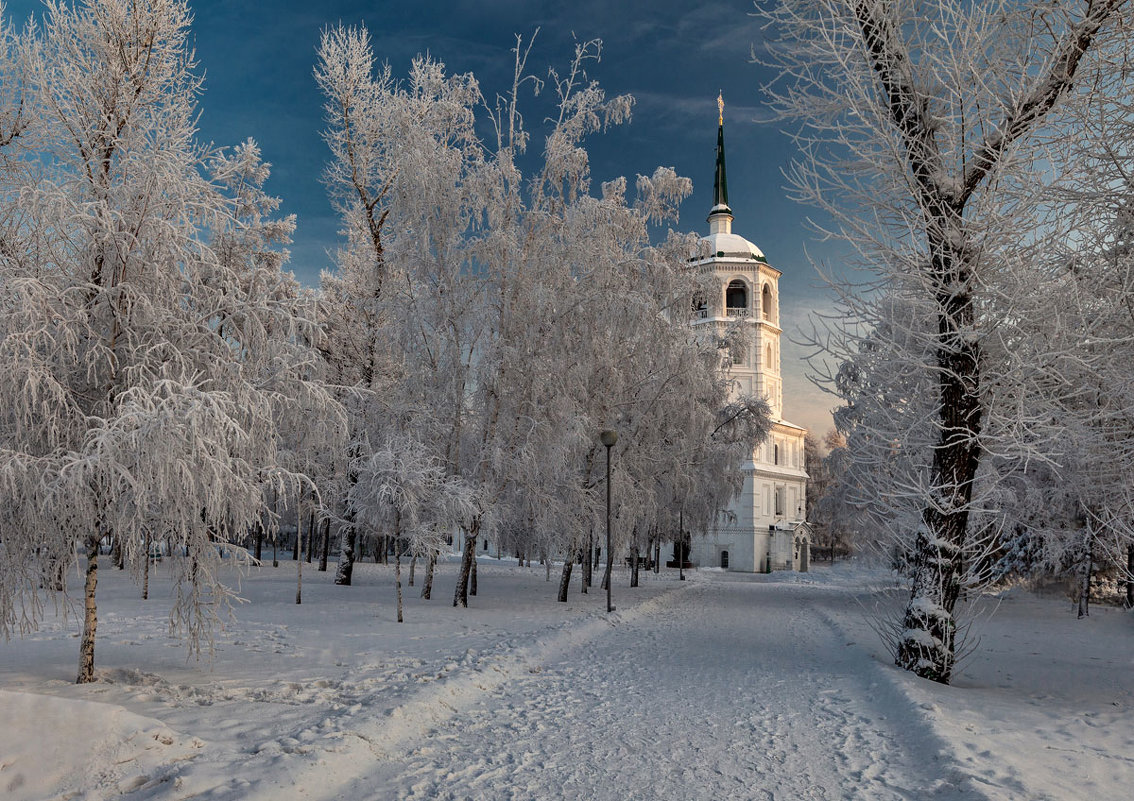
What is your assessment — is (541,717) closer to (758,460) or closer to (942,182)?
(942,182)

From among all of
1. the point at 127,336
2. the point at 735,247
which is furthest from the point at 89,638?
the point at 735,247

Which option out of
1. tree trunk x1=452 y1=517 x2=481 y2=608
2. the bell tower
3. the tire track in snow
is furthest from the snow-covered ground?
the bell tower

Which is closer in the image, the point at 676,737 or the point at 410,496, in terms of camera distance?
the point at 676,737

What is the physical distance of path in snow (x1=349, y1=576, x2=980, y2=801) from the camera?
558 cm

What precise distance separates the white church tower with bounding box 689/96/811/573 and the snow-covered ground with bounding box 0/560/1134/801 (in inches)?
1705

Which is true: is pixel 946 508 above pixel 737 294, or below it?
below

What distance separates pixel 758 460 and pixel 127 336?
177 feet

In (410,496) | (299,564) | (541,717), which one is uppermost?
(410,496)

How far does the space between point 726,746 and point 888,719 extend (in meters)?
2.16

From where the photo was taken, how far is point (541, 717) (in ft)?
25.3

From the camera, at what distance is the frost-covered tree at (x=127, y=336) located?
6930 millimetres

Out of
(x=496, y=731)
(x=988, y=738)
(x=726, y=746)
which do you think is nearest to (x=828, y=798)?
(x=726, y=746)

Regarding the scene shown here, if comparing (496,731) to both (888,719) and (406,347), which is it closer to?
(888,719)

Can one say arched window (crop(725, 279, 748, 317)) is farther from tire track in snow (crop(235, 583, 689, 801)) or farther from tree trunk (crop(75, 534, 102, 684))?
tree trunk (crop(75, 534, 102, 684))
